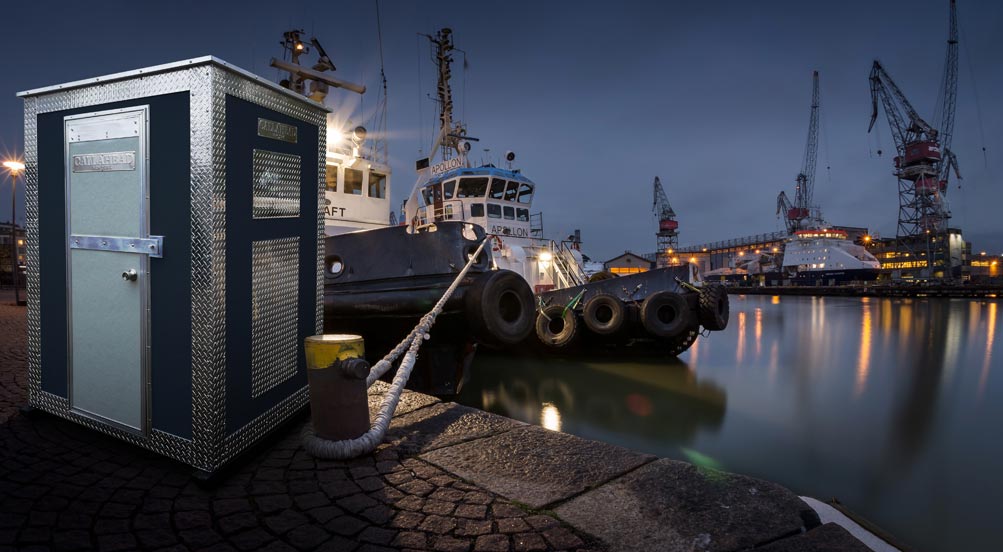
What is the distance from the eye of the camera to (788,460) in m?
6.00

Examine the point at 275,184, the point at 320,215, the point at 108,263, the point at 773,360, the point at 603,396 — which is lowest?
the point at 773,360

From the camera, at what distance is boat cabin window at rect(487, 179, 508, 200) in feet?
41.7

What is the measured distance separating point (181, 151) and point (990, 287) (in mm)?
60897

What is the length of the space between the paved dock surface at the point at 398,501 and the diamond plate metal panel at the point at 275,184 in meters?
1.48

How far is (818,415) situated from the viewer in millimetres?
8258

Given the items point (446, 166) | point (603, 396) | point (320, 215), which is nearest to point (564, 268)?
point (446, 166)

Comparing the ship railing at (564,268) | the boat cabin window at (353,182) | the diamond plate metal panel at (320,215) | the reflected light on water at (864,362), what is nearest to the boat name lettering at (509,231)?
the ship railing at (564,268)

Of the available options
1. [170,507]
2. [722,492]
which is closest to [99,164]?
[170,507]

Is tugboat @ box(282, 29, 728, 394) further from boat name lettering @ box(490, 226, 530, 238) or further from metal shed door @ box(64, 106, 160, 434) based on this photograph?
metal shed door @ box(64, 106, 160, 434)

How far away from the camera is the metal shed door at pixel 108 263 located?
2.49m

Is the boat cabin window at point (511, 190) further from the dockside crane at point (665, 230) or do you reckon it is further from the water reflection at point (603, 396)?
the dockside crane at point (665, 230)

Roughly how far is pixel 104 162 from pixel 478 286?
13.5 ft

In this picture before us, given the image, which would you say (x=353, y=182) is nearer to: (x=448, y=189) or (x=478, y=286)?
(x=448, y=189)

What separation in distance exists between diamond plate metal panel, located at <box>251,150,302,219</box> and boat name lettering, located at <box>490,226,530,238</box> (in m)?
9.44
